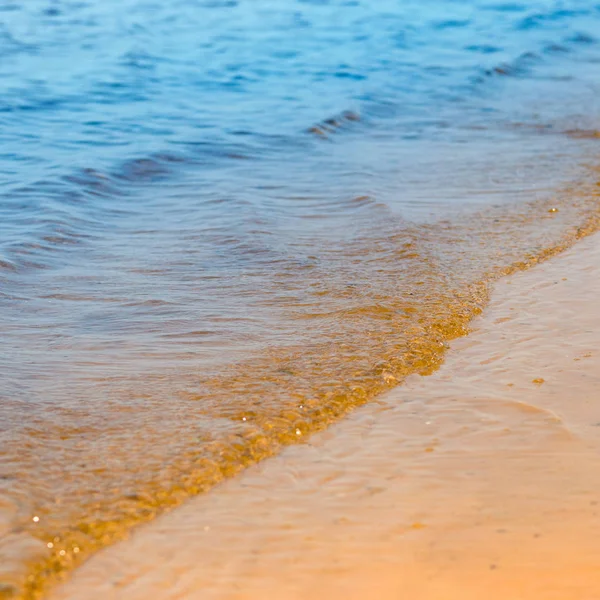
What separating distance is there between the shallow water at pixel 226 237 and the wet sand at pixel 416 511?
5.1 inches

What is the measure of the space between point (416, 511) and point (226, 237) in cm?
278

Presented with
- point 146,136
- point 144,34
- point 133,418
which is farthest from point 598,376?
point 144,34

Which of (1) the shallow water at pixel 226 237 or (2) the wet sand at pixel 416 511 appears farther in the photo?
(1) the shallow water at pixel 226 237

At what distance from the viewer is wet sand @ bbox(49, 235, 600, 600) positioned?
2.26 meters

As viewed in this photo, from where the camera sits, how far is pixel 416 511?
99.7 inches

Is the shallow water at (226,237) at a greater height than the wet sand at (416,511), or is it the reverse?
the shallow water at (226,237)

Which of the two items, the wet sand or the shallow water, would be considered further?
the shallow water

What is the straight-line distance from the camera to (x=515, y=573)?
2277mm

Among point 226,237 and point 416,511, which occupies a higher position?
point 226,237

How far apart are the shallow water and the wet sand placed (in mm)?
129

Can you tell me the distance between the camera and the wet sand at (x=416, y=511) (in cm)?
226

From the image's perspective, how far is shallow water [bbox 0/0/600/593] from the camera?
290 centimetres

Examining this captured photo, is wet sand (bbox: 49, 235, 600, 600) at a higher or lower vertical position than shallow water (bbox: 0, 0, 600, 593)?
lower

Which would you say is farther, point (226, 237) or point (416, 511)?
point (226, 237)
